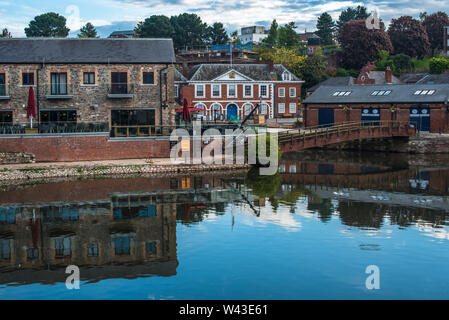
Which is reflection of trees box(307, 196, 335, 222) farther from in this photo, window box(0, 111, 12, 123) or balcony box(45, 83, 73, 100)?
window box(0, 111, 12, 123)

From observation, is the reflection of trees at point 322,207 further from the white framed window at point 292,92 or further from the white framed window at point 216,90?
the white framed window at point 292,92

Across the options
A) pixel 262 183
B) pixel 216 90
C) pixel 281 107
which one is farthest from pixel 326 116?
pixel 262 183

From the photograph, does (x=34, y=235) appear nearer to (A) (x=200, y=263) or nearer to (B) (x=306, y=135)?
(A) (x=200, y=263)

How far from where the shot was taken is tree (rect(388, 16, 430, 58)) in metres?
99.2

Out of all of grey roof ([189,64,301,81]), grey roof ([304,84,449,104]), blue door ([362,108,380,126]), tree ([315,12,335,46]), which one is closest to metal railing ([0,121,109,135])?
grey roof ([304,84,449,104])

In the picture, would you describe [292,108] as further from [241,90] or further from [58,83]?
[58,83]

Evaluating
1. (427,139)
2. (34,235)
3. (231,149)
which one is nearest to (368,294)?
(34,235)

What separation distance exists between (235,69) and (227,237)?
1953 inches

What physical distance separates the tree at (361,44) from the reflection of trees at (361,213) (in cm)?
6797

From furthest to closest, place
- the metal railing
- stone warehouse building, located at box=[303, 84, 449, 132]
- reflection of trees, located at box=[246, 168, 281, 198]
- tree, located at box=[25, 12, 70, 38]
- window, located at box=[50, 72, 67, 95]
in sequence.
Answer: tree, located at box=[25, 12, 70, 38] < stone warehouse building, located at box=[303, 84, 449, 132] < window, located at box=[50, 72, 67, 95] < the metal railing < reflection of trees, located at box=[246, 168, 281, 198]

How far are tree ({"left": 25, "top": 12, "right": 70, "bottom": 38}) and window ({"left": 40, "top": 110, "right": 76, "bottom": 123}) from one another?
89.6 meters

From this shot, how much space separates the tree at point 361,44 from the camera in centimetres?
9444

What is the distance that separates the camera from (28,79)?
142 ft

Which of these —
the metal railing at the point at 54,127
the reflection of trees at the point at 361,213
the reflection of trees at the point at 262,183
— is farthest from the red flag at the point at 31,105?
the reflection of trees at the point at 361,213
